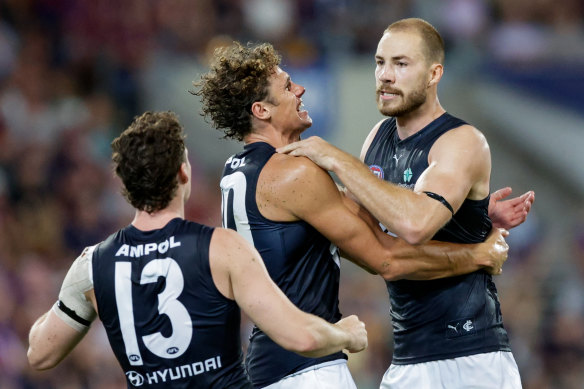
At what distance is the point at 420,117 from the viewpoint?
5102 millimetres

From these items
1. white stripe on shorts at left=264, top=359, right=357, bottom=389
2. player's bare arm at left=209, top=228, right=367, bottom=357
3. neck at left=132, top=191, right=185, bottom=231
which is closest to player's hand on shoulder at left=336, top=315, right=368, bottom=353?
player's bare arm at left=209, top=228, right=367, bottom=357

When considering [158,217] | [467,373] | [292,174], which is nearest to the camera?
[158,217]

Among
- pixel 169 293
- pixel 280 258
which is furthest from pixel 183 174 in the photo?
pixel 280 258

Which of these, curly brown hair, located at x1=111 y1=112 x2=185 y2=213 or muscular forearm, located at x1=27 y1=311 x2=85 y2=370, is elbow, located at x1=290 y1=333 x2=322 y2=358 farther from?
muscular forearm, located at x1=27 y1=311 x2=85 y2=370

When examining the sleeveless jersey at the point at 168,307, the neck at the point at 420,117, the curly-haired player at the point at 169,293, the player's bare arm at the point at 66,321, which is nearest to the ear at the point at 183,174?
the curly-haired player at the point at 169,293

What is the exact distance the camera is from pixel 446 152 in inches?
187

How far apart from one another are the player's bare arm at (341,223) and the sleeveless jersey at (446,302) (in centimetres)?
18

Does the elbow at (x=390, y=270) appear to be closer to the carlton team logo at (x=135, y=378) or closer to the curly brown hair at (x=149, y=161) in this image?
the curly brown hair at (x=149, y=161)

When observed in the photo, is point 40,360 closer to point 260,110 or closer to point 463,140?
point 260,110

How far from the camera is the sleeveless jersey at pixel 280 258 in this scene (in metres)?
4.43

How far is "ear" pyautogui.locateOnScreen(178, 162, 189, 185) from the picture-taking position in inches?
154

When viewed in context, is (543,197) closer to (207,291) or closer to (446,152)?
(446,152)

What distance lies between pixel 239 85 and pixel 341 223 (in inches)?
37.7

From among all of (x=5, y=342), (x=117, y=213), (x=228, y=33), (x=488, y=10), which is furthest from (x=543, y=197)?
(x=5, y=342)
